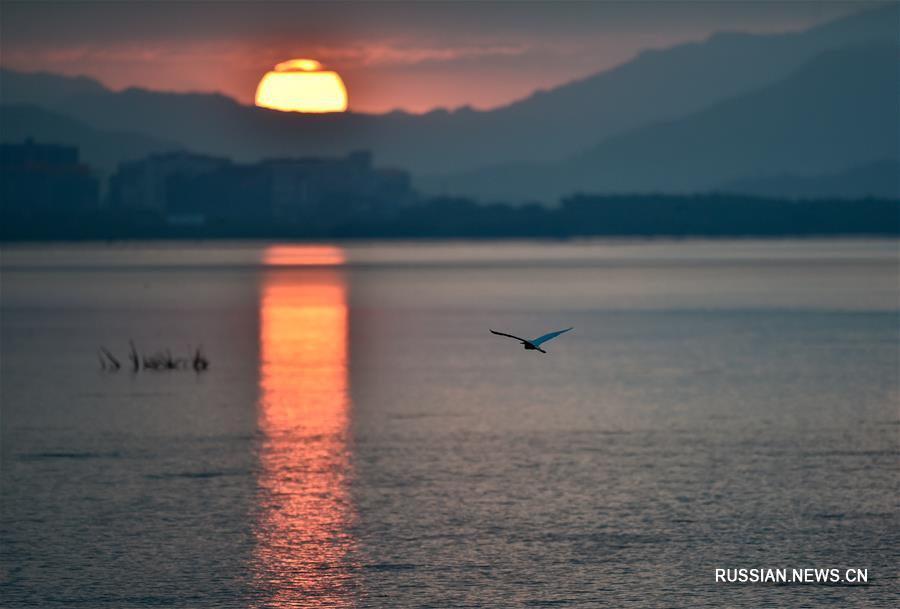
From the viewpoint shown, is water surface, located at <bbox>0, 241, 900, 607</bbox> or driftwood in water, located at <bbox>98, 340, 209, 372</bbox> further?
driftwood in water, located at <bbox>98, 340, 209, 372</bbox>

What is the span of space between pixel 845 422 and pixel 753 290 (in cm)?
12425

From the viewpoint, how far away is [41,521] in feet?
111

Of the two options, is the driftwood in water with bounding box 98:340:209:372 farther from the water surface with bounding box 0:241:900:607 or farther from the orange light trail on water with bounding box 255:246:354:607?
the orange light trail on water with bounding box 255:246:354:607

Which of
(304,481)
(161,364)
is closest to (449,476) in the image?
(304,481)

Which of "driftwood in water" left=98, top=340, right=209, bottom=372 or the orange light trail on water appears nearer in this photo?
the orange light trail on water

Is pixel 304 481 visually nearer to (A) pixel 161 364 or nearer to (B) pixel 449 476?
(B) pixel 449 476

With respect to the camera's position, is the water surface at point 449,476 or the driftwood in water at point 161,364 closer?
the water surface at point 449,476

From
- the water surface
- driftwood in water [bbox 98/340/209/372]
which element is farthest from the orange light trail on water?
driftwood in water [bbox 98/340/209/372]

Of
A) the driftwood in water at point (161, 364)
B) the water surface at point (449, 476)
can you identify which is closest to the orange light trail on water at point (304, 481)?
the water surface at point (449, 476)

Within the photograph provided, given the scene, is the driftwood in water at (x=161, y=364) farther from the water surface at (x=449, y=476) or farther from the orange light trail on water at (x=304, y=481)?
the orange light trail on water at (x=304, y=481)

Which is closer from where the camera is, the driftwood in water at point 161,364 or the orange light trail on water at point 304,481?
the orange light trail on water at point 304,481

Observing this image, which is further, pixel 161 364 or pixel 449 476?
pixel 161 364

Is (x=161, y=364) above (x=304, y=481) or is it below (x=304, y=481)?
below

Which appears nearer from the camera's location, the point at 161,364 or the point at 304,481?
the point at 304,481
